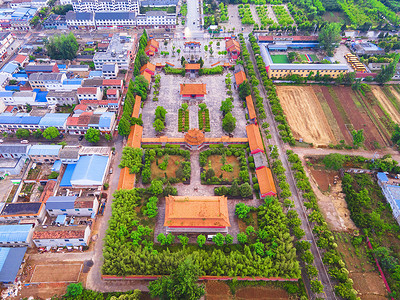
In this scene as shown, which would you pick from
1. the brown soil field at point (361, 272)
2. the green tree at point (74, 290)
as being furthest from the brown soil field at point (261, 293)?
the green tree at point (74, 290)

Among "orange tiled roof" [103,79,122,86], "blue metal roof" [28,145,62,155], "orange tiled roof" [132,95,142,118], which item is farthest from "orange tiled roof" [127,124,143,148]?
"orange tiled roof" [103,79,122,86]

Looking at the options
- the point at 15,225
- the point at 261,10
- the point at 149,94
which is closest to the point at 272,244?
the point at 15,225

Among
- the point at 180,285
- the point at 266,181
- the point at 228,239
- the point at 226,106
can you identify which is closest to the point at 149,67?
the point at 226,106

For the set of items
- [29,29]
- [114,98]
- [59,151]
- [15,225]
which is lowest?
[15,225]

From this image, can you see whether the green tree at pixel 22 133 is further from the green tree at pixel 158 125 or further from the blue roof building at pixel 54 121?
the green tree at pixel 158 125

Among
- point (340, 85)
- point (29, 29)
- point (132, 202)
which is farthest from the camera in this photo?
point (29, 29)

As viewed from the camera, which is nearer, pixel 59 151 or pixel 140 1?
pixel 59 151

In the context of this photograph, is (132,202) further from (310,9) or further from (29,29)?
(310,9)

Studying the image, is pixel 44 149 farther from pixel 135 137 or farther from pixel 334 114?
pixel 334 114
